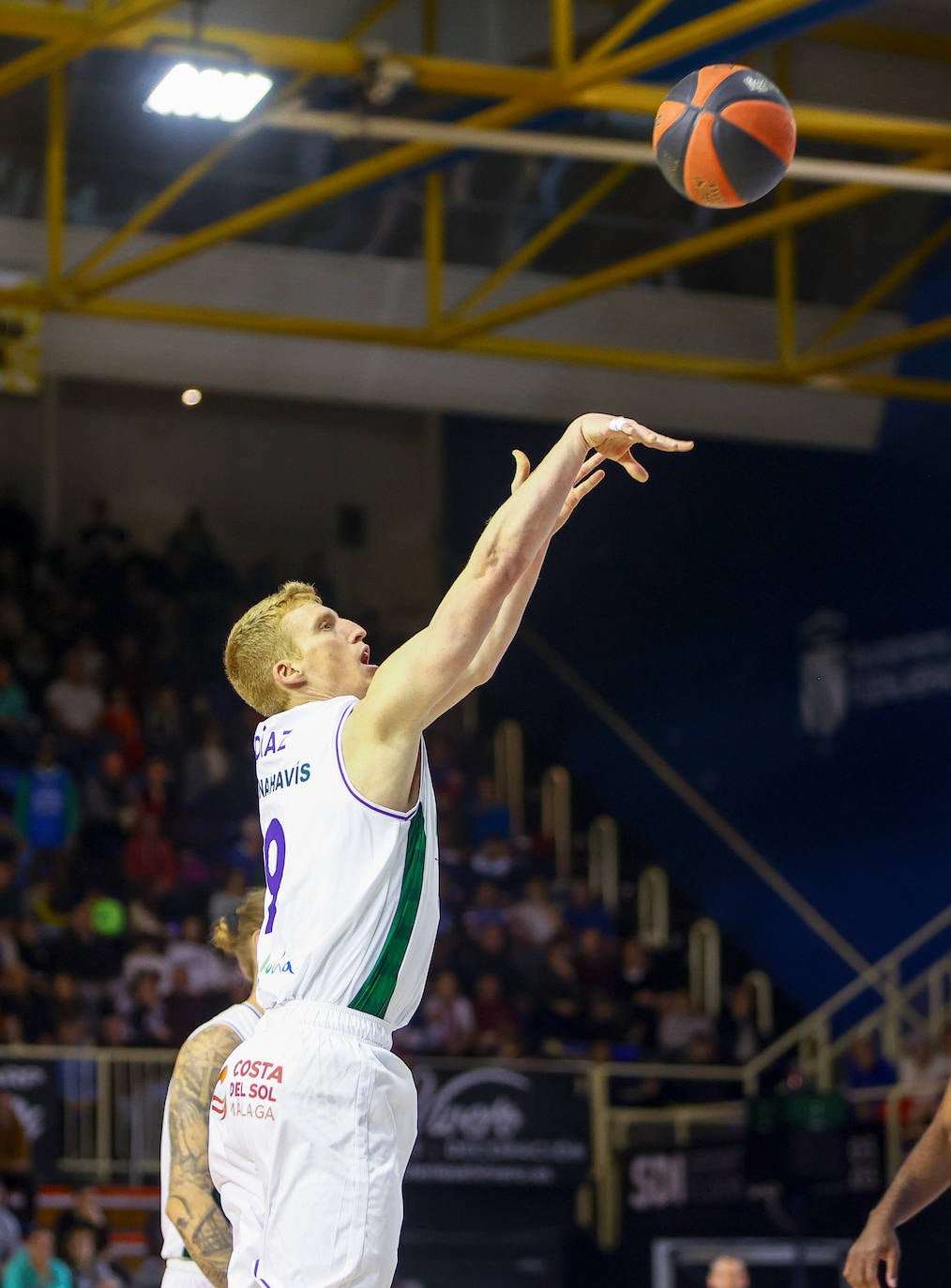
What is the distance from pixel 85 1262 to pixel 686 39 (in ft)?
26.9

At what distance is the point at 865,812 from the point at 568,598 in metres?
4.52

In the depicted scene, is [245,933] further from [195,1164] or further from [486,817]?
[486,817]

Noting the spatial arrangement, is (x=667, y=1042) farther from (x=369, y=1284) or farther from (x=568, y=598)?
(x=369, y=1284)

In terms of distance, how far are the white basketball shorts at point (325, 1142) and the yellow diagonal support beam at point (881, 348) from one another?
45.9 feet

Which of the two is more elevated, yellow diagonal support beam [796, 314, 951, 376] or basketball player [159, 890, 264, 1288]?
yellow diagonal support beam [796, 314, 951, 376]

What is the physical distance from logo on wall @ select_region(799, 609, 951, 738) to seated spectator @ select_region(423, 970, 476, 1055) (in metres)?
5.42

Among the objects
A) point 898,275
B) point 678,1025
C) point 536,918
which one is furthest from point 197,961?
point 898,275

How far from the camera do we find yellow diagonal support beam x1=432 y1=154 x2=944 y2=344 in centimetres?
1529

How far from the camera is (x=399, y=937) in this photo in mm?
4289

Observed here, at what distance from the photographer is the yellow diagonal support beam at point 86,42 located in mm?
11453

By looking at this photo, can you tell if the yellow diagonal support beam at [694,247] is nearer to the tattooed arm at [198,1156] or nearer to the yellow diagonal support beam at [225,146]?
the yellow diagonal support beam at [225,146]

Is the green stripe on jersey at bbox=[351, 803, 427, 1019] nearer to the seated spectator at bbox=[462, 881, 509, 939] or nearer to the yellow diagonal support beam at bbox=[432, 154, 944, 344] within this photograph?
the yellow diagonal support beam at bbox=[432, 154, 944, 344]

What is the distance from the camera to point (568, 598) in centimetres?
2231

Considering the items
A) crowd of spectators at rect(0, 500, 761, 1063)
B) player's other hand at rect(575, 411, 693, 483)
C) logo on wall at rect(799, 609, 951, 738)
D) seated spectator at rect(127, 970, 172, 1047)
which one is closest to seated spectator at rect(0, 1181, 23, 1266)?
crowd of spectators at rect(0, 500, 761, 1063)
